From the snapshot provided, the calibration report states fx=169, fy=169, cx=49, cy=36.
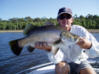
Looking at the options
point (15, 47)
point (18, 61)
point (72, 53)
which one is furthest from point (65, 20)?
point (18, 61)

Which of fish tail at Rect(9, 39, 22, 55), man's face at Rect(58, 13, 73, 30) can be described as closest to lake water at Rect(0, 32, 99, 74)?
man's face at Rect(58, 13, 73, 30)

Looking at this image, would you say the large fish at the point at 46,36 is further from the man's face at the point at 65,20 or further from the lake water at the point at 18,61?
the lake water at the point at 18,61

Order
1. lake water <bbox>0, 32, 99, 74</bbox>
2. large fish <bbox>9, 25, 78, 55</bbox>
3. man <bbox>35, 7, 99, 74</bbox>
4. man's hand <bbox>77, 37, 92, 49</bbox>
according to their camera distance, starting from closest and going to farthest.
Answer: large fish <bbox>9, 25, 78, 55</bbox> → man's hand <bbox>77, 37, 92, 49</bbox> → man <bbox>35, 7, 99, 74</bbox> → lake water <bbox>0, 32, 99, 74</bbox>

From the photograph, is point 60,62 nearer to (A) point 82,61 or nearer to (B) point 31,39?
A: (A) point 82,61

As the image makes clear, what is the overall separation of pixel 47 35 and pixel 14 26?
3031 inches

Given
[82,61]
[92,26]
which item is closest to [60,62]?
[82,61]

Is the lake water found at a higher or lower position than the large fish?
lower

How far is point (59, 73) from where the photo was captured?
3494 millimetres

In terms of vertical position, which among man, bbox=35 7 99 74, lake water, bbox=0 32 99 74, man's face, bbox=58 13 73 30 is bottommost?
lake water, bbox=0 32 99 74

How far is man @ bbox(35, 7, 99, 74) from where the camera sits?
352 cm

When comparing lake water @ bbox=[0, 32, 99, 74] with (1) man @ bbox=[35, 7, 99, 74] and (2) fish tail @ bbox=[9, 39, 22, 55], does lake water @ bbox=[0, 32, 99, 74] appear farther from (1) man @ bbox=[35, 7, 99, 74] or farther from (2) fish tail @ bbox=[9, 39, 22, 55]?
(2) fish tail @ bbox=[9, 39, 22, 55]

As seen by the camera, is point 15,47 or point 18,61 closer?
point 15,47

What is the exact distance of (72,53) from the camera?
12.2 feet

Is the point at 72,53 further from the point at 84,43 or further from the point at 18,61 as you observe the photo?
the point at 18,61
